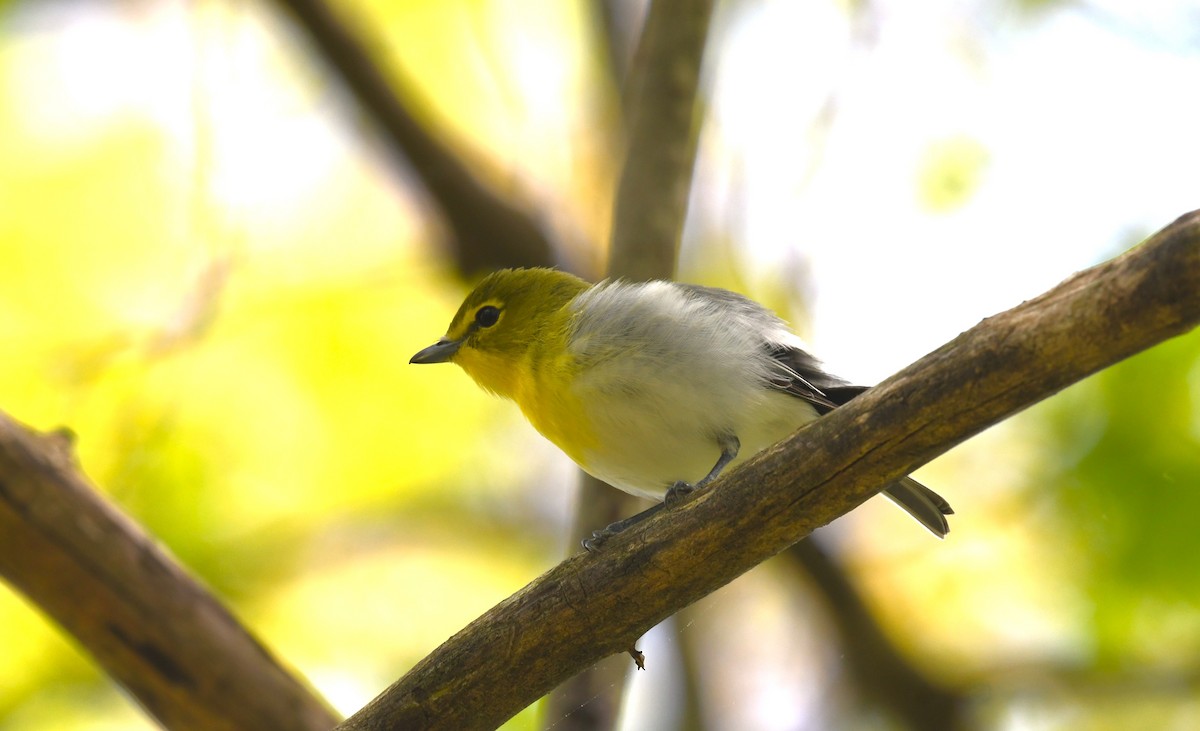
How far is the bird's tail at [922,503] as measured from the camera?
3709mm

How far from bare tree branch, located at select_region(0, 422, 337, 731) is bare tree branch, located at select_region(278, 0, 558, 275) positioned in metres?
2.50

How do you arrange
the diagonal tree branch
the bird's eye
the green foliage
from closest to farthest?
the diagonal tree branch → the bird's eye → the green foliage

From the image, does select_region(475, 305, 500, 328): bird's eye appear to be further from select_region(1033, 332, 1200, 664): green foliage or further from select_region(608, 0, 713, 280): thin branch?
select_region(1033, 332, 1200, 664): green foliage

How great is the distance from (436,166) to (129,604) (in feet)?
9.23

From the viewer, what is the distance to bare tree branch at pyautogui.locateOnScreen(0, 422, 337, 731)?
4.18 m

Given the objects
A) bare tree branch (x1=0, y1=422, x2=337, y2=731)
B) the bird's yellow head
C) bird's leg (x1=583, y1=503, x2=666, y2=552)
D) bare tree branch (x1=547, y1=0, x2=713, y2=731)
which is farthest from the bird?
bare tree branch (x1=0, y1=422, x2=337, y2=731)

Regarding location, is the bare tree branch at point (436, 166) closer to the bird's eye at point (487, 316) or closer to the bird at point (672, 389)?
the bird's eye at point (487, 316)

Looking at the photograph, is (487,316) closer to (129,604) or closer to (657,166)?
(657,166)

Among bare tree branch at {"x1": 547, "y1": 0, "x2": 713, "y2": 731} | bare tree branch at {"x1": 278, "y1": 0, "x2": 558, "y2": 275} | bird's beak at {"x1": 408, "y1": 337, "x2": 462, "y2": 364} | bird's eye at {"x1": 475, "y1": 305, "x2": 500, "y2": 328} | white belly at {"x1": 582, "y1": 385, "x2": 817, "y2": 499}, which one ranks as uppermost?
bare tree branch at {"x1": 278, "y1": 0, "x2": 558, "y2": 275}

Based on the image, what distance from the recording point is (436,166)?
5.92 m

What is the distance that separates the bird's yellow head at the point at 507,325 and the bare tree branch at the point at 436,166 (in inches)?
48.3

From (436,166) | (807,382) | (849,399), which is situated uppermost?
(436,166)

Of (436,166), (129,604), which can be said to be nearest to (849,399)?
(129,604)

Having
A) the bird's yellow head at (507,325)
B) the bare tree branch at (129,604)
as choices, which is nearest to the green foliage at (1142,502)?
the bird's yellow head at (507,325)
